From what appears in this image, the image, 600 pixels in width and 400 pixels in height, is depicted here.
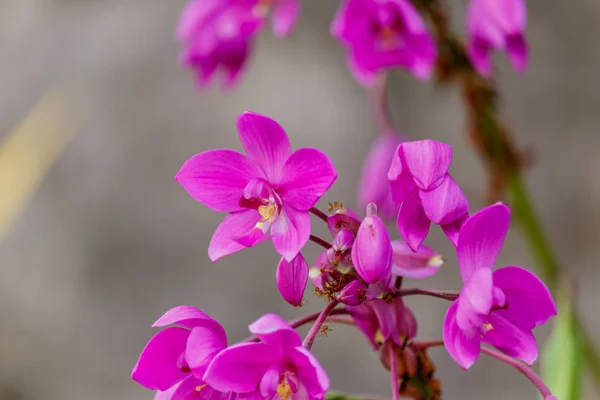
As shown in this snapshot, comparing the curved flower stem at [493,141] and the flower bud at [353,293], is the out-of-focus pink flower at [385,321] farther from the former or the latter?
the curved flower stem at [493,141]

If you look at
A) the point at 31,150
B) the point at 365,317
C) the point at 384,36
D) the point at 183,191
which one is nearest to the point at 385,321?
the point at 365,317

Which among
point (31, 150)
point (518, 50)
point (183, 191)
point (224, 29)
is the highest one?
point (518, 50)

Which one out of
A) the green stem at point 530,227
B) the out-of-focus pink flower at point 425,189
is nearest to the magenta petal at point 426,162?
the out-of-focus pink flower at point 425,189

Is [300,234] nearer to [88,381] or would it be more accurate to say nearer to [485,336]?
[485,336]

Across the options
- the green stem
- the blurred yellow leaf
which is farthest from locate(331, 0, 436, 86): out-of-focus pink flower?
the blurred yellow leaf

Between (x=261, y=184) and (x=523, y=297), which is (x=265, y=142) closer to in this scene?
(x=261, y=184)

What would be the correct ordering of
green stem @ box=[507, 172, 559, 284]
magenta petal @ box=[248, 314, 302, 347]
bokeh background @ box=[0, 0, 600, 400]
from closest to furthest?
magenta petal @ box=[248, 314, 302, 347] → green stem @ box=[507, 172, 559, 284] → bokeh background @ box=[0, 0, 600, 400]

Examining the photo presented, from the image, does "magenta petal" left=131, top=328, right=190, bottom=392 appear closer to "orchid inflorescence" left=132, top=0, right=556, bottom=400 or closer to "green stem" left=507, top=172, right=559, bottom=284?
"orchid inflorescence" left=132, top=0, right=556, bottom=400
